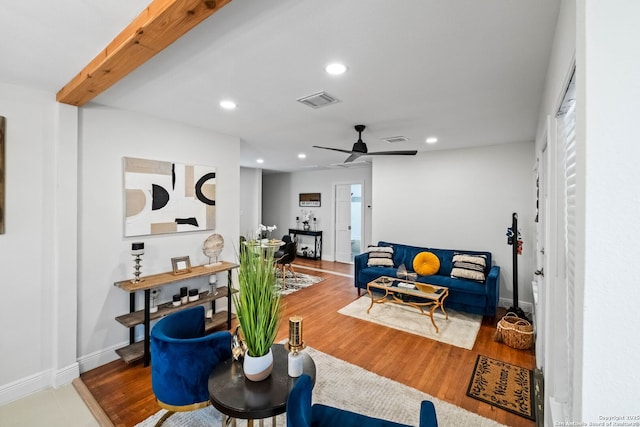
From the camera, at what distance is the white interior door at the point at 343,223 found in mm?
7414

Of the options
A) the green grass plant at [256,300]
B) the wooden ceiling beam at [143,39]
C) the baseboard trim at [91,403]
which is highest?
the wooden ceiling beam at [143,39]

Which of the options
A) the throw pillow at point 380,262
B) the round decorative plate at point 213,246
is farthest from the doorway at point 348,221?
the round decorative plate at point 213,246

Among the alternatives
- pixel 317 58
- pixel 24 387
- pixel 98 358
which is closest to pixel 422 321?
pixel 317 58

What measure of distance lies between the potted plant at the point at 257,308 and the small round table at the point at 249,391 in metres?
0.06

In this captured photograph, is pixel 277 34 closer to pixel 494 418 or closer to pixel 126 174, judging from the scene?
pixel 126 174

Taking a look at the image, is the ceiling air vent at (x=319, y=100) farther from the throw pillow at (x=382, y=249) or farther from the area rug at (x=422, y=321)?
the throw pillow at (x=382, y=249)

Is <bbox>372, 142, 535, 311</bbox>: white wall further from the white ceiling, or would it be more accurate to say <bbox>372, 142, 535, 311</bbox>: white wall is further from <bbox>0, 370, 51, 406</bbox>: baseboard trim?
→ <bbox>0, 370, 51, 406</bbox>: baseboard trim

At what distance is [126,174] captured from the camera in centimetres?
289

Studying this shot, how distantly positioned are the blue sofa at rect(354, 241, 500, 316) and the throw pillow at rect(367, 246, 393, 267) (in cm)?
8

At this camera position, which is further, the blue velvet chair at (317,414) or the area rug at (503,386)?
the area rug at (503,386)

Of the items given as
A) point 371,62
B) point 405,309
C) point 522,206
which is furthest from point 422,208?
point 371,62

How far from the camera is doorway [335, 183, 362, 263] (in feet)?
23.9

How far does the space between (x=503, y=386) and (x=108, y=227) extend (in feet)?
13.0

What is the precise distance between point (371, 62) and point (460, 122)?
1850 millimetres
